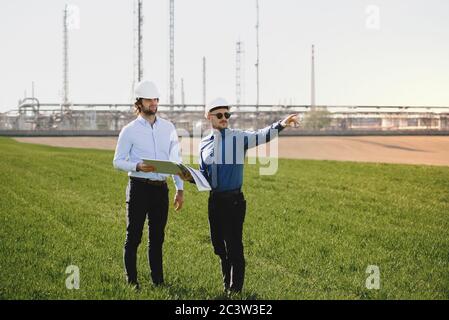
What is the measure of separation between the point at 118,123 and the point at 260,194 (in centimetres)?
3211

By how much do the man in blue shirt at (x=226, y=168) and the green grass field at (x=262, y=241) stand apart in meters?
0.81

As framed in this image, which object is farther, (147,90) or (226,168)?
(147,90)

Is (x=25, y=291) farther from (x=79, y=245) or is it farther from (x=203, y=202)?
(x=203, y=202)

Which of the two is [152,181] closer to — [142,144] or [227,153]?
[142,144]

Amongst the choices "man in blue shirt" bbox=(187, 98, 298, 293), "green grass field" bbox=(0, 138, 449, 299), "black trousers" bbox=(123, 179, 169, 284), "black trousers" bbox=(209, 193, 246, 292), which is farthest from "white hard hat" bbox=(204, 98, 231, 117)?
"green grass field" bbox=(0, 138, 449, 299)

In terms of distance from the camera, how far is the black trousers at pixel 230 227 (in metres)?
6.79

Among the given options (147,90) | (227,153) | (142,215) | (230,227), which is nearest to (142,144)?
(147,90)

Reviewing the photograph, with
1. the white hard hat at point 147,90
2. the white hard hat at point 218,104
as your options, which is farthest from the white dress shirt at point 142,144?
the white hard hat at point 218,104

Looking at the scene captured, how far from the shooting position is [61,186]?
20000 millimetres

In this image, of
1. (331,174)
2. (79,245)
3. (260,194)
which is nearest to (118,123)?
(331,174)

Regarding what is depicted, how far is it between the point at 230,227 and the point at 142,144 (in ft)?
4.33

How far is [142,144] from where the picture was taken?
6930 millimetres

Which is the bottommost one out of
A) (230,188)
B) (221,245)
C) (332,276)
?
(332,276)
